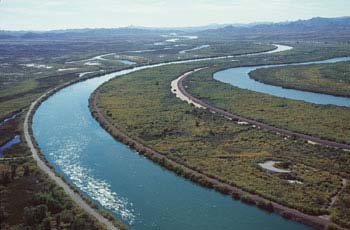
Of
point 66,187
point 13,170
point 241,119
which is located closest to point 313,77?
point 241,119

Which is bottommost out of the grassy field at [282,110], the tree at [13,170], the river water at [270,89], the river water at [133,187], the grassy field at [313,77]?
the river water at [133,187]

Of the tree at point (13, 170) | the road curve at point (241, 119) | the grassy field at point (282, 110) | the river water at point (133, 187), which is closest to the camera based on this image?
the river water at point (133, 187)

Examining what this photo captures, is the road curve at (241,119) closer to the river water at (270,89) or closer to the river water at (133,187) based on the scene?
the river water at (270,89)

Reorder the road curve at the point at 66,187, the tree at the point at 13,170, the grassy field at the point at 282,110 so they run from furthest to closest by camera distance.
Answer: the grassy field at the point at 282,110 < the tree at the point at 13,170 < the road curve at the point at 66,187

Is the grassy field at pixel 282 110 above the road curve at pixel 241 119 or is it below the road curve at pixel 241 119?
above

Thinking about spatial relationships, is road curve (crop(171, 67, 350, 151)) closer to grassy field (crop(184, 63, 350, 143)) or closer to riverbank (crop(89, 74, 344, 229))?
grassy field (crop(184, 63, 350, 143))

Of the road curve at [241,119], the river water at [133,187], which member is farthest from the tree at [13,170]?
the road curve at [241,119]

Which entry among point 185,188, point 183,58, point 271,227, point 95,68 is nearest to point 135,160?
point 185,188
